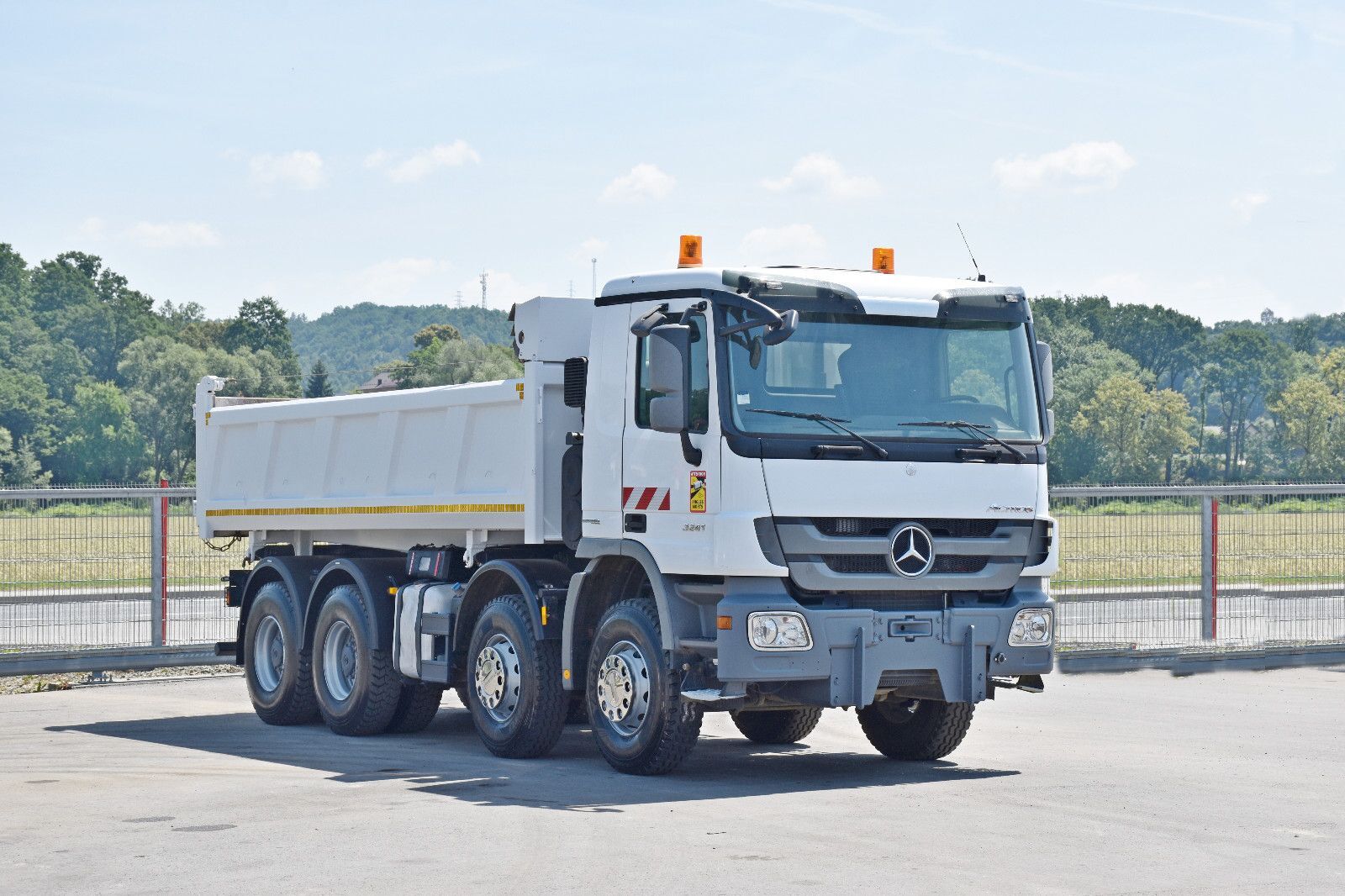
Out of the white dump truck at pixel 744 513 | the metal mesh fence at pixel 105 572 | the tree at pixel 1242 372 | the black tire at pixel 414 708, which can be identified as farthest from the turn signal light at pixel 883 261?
the tree at pixel 1242 372

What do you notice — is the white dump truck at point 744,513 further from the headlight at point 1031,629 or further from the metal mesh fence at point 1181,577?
the metal mesh fence at point 1181,577

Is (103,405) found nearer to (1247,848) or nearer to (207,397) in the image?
(207,397)

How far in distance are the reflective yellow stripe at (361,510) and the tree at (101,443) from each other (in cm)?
12468

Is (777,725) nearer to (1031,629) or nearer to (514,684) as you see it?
(514,684)

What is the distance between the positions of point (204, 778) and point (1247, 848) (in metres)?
6.56

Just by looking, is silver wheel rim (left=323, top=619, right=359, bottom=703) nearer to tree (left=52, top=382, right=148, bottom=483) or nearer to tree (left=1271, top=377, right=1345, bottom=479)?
tree (left=1271, top=377, right=1345, bottom=479)

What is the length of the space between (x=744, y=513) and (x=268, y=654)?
675 centimetres

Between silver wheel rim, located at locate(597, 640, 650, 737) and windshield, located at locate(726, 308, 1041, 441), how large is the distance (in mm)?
1749

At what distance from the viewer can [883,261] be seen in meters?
13.1

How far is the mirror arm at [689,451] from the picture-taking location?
445 inches

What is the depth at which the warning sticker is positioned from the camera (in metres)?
11.3

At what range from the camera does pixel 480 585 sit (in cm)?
1366

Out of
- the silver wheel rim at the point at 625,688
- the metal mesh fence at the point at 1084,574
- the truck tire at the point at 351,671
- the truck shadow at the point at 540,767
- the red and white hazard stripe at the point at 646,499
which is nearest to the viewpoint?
the truck shadow at the point at 540,767

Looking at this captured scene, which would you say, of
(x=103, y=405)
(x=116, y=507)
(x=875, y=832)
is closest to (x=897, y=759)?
(x=875, y=832)
